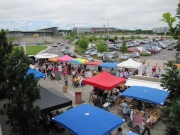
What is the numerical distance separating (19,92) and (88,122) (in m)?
3.11

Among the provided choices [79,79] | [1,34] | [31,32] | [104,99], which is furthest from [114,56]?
[31,32]

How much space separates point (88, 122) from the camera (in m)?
6.63

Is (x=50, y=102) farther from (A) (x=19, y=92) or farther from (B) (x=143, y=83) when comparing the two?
(B) (x=143, y=83)

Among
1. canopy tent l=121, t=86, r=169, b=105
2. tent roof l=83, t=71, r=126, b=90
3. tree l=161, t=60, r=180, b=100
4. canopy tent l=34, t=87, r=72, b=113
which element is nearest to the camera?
tree l=161, t=60, r=180, b=100

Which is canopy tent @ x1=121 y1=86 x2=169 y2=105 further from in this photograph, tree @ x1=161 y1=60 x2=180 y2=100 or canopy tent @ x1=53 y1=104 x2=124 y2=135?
tree @ x1=161 y1=60 x2=180 y2=100

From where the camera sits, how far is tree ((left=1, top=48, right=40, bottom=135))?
21.5 feet

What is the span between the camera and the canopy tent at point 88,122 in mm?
6297

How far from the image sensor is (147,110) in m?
10.9

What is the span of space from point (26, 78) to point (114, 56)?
2960 cm

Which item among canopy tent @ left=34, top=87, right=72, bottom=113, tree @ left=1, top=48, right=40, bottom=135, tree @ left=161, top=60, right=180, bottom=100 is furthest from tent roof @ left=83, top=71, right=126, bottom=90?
tree @ left=161, top=60, right=180, bottom=100

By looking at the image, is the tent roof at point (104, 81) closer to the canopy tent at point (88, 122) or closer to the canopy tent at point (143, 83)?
the canopy tent at point (143, 83)

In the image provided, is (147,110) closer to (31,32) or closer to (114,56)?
(114,56)

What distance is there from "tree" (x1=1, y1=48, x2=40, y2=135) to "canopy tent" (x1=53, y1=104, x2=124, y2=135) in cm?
138

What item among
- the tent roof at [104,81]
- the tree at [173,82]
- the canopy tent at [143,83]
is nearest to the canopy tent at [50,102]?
the tent roof at [104,81]
